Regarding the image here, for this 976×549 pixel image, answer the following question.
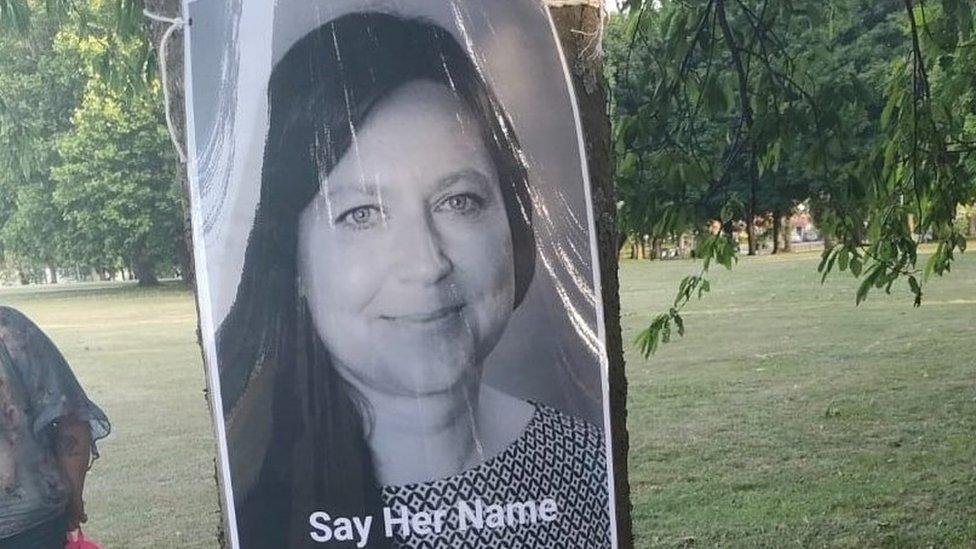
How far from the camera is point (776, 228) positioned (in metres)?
4.16

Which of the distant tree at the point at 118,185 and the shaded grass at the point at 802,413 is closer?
the distant tree at the point at 118,185

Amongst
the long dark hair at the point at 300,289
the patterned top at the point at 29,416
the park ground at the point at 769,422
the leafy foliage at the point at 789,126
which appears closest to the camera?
the long dark hair at the point at 300,289

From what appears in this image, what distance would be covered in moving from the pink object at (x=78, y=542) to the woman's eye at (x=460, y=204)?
1.74 metres

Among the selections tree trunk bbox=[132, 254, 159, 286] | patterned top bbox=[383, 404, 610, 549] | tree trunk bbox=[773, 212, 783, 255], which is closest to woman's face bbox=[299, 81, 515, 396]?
patterned top bbox=[383, 404, 610, 549]

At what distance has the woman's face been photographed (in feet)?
3.61

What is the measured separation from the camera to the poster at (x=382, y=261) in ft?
3.61

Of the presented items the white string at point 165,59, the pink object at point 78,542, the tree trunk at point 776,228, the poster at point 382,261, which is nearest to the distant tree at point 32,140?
the pink object at point 78,542

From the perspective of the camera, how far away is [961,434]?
15.3 feet

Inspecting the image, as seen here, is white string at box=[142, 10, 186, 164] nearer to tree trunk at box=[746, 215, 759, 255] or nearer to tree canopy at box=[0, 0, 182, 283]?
tree canopy at box=[0, 0, 182, 283]

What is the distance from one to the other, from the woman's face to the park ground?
170 cm

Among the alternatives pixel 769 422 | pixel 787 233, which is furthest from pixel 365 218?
pixel 769 422

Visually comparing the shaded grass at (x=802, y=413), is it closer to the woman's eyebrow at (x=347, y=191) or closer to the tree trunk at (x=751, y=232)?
the tree trunk at (x=751, y=232)

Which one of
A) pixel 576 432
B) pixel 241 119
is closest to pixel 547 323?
pixel 576 432

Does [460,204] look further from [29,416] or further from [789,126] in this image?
[789,126]
